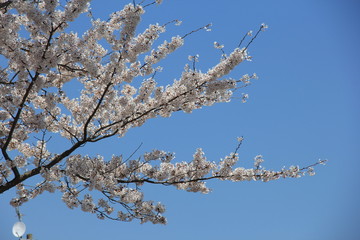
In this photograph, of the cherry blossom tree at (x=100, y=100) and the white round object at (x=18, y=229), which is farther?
the white round object at (x=18, y=229)

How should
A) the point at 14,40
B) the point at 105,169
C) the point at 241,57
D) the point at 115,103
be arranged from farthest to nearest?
the point at 115,103
the point at 105,169
the point at 241,57
the point at 14,40

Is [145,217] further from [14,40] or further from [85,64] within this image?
[14,40]

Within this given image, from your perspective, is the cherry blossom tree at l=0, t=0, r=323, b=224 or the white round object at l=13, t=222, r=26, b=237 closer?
the cherry blossom tree at l=0, t=0, r=323, b=224

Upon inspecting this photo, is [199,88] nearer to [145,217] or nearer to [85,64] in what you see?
[85,64]

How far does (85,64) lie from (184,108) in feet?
7.64

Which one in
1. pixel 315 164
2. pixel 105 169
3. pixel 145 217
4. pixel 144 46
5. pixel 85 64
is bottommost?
pixel 145 217

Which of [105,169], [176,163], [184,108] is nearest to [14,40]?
[105,169]

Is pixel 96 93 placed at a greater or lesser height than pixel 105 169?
greater

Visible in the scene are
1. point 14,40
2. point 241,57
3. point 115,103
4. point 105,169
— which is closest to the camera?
point 14,40

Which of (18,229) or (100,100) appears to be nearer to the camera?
(100,100)

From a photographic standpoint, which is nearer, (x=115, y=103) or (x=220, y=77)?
(x=220, y=77)

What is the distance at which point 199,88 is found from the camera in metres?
7.16

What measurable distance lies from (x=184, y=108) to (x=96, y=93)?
1989 millimetres

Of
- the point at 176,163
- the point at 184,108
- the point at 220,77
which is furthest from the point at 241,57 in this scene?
the point at 176,163
